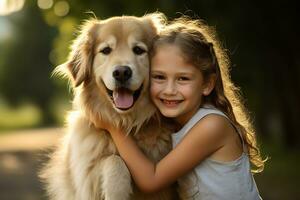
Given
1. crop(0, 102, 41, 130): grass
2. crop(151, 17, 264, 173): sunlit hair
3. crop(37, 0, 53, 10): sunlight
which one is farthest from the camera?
crop(0, 102, 41, 130): grass

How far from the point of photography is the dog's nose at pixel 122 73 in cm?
469

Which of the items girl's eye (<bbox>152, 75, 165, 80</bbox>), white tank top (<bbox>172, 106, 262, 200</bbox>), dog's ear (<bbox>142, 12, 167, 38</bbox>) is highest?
dog's ear (<bbox>142, 12, 167, 38</bbox>)

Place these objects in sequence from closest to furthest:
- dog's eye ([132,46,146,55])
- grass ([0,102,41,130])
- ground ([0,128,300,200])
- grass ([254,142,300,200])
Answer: dog's eye ([132,46,146,55]) → grass ([254,142,300,200]) → ground ([0,128,300,200]) → grass ([0,102,41,130])

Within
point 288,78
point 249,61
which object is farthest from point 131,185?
point 288,78

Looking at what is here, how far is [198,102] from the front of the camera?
4656mm

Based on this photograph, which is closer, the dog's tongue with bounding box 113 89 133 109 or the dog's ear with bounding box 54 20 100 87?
the dog's tongue with bounding box 113 89 133 109

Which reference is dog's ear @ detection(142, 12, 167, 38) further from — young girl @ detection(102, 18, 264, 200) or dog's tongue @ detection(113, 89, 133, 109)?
dog's tongue @ detection(113, 89, 133, 109)

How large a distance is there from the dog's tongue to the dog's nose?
110 mm

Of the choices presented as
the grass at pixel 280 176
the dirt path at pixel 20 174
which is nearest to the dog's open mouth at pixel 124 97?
the dirt path at pixel 20 174

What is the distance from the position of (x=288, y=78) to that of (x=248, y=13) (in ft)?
15.5

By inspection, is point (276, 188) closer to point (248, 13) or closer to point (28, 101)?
point (248, 13)

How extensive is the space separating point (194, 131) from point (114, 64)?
2.68ft

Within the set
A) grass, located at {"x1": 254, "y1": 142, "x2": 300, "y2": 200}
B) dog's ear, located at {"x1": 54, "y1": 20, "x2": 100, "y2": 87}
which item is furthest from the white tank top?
grass, located at {"x1": 254, "y1": 142, "x2": 300, "y2": 200}

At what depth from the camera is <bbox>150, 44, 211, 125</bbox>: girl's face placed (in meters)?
4.55
